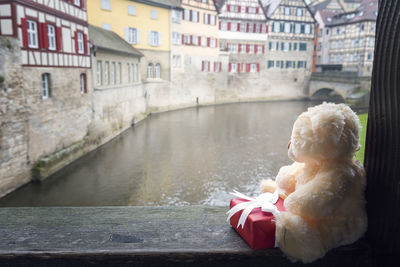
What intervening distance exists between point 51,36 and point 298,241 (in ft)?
41.2

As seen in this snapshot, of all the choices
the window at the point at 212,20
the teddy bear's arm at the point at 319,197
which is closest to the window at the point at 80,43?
the teddy bear's arm at the point at 319,197

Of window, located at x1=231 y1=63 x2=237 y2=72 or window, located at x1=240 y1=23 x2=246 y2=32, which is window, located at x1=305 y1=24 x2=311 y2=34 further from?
window, located at x1=231 y1=63 x2=237 y2=72

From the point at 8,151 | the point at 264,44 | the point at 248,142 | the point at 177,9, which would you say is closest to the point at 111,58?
the point at 248,142

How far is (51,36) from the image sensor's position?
11.8m

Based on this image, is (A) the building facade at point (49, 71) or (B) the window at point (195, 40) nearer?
(A) the building facade at point (49, 71)

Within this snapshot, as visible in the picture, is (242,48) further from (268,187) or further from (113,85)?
(268,187)

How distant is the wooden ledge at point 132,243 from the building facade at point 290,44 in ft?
119

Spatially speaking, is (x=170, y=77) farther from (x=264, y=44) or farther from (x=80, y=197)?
(x=80, y=197)

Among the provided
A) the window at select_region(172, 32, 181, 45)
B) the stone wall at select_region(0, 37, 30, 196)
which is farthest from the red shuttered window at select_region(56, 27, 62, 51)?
the window at select_region(172, 32, 181, 45)

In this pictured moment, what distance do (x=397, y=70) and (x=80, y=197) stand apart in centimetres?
953

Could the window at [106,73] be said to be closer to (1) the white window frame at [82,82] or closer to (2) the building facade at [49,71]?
(2) the building facade at [49,71]

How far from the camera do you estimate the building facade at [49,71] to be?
9.77 meters

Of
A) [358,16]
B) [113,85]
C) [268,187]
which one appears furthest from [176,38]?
[268,187]

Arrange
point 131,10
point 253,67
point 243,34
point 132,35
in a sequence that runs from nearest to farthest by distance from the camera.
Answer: point 131,10 → point 132,35 → point 243,34 → point 253,67
